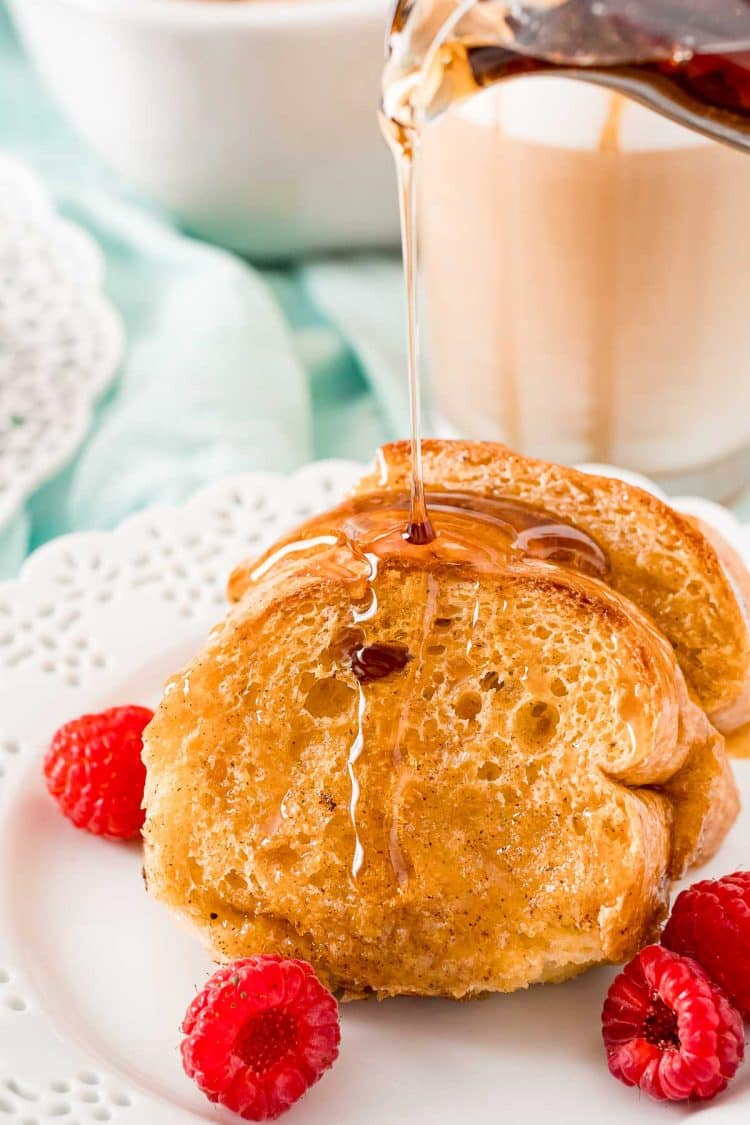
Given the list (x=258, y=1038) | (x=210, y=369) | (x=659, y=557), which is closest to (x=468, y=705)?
(x=659, y=557)

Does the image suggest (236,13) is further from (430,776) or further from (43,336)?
(430,776)

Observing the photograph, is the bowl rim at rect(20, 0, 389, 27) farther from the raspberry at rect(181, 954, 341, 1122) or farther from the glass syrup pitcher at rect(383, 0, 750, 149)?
the raspberry at rect(181, 954, 341, 1122)

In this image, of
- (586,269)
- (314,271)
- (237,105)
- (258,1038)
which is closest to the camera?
(258,1038)

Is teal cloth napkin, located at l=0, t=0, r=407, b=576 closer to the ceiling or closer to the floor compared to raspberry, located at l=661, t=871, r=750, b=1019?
closer to the floor

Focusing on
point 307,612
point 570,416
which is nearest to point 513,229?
point 570,416

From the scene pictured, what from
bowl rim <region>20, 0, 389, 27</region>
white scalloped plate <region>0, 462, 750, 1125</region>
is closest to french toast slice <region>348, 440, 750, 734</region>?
white scalloped plate <region>0, 462, 750, 1125</region>

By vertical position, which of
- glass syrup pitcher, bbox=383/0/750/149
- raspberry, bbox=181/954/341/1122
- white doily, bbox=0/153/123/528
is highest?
glass syrup pitcher, bbox=383/0/750/149
